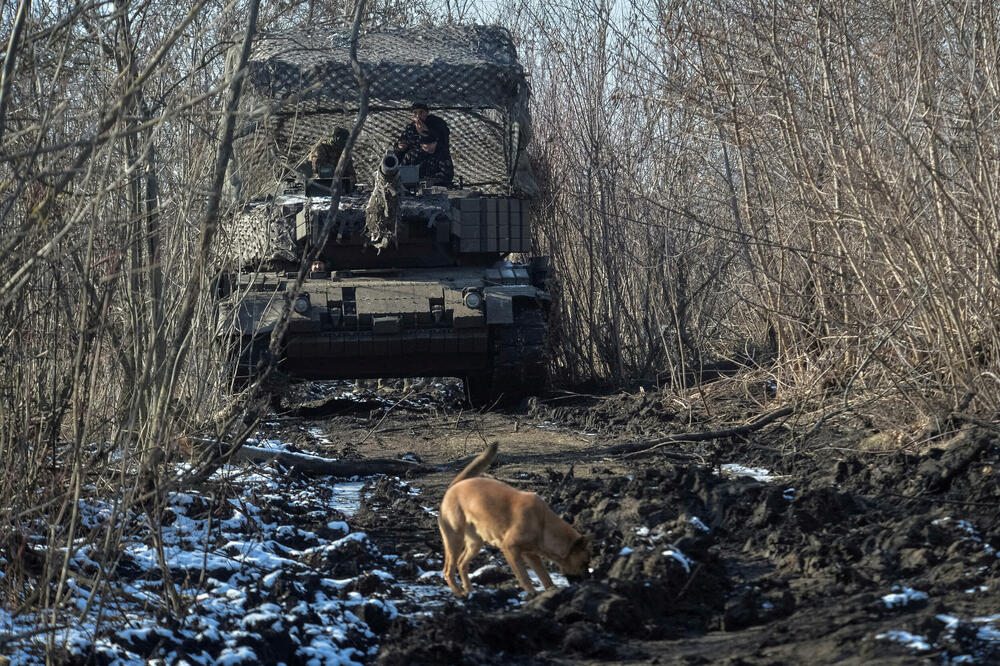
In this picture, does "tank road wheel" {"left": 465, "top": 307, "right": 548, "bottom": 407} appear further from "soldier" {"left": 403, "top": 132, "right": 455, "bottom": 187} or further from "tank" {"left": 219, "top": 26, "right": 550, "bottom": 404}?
"soldier" {"left": 403, "top": 132, "right": 455, "bottom": 187}

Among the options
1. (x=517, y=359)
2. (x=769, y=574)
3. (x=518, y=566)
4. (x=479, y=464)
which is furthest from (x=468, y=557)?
(x=517, y=359)

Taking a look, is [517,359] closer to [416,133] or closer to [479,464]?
[416,133]

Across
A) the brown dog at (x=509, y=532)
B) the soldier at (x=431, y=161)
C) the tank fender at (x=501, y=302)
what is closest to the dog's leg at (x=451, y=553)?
the brown dog at (x=509, y=532)

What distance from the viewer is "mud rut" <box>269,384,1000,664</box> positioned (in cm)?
423

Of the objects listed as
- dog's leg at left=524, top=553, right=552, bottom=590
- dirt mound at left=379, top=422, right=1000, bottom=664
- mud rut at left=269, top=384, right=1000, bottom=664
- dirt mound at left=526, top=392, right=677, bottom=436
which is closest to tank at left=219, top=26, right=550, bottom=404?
dirt mound at left=526, top=392, right=677, bottom=436

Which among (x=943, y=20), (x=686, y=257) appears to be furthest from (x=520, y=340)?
(x=943, y=20)

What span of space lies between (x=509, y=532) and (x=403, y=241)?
7.02 meters

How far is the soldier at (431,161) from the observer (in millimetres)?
13039

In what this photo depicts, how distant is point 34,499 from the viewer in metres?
4.81

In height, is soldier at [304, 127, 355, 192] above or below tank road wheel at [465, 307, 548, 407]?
above

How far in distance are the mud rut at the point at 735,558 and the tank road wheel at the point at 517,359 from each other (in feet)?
7.39

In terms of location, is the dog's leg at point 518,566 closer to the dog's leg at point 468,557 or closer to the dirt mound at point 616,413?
the dog's leg at point 468,557

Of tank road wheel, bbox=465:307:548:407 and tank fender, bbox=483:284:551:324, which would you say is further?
tank road wheel, bbox=465:307:548:407

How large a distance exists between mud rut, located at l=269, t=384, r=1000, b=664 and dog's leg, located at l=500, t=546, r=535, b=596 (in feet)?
0.34
